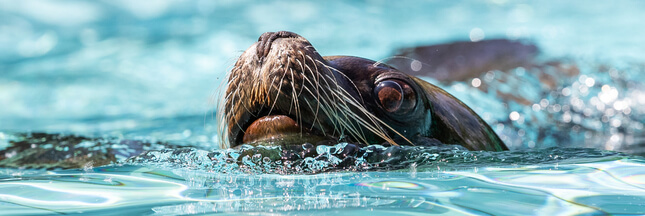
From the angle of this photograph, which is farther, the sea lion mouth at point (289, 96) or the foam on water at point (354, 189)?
the sea lion mouth at point (289, 96)

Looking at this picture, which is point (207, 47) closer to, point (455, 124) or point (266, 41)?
point (455, 124)

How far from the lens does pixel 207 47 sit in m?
10.1

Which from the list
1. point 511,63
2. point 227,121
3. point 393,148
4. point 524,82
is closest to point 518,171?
point 393,148

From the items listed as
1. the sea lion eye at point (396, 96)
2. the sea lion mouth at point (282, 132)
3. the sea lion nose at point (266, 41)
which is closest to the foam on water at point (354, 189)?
the sea lion mouth at point (282, 132)

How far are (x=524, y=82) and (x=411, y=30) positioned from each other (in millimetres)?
3904

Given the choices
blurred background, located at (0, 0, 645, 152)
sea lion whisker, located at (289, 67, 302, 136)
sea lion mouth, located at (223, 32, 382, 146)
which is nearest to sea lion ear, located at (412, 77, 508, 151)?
sea lion mouth, located at (223, 32, 382, 146)

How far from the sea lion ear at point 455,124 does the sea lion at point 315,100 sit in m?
0.04

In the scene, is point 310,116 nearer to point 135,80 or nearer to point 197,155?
point 197,155

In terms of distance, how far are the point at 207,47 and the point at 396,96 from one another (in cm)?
753

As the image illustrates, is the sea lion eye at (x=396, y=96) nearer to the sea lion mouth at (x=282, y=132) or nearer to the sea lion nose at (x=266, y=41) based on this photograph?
the sea lion mouth at (x=282, y=132)

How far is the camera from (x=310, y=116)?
2.73 meters

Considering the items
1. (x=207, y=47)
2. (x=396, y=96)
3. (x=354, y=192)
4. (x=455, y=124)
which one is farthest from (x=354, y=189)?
(x=207, y=47)

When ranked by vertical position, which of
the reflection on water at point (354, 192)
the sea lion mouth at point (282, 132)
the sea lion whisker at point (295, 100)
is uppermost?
the sea lion whisker at point (295, 100)

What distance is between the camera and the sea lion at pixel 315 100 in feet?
8.80
